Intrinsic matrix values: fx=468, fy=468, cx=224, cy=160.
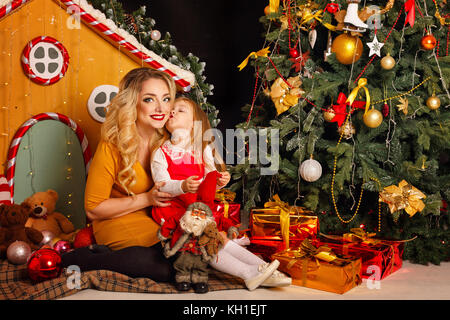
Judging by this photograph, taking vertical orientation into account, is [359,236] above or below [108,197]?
below

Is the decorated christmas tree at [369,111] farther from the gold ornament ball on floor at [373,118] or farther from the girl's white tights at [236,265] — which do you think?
the girl's white tights at [236,265]

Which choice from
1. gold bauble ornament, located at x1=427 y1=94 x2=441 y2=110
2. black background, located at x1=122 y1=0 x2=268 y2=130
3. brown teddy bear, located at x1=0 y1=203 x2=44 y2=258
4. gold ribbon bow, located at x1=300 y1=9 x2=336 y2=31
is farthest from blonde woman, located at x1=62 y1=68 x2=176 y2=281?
black background, located at x1=122 y1=0 x2=268 y2=130

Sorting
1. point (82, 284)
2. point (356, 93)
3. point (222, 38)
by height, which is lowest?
point (82, 284)

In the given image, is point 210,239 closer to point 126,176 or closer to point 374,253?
point 126,176

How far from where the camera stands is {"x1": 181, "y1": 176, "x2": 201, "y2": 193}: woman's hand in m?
2.53

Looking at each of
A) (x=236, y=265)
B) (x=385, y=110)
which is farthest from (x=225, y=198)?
(x=385, y=110)

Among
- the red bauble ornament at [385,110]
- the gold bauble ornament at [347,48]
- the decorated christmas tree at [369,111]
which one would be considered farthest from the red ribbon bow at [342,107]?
the gold bauble ornament at [347,48]

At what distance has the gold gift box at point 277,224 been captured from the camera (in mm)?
3137

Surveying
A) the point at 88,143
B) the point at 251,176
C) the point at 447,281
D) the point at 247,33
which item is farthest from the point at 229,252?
the point at 247,33

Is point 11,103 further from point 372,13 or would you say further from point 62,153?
point 372,13

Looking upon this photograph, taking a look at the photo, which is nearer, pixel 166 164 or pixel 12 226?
pixel 166 164

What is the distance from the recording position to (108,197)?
2740 millimetres

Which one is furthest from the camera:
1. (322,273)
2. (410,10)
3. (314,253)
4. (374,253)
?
(410,10)

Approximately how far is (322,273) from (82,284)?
1.30 meters
